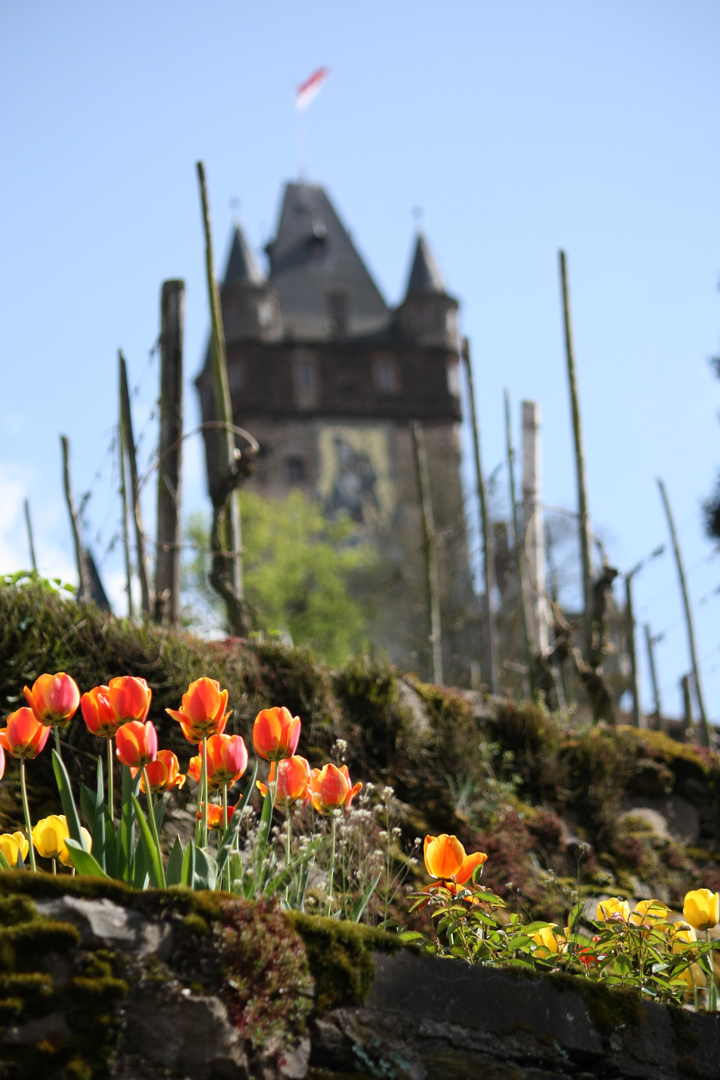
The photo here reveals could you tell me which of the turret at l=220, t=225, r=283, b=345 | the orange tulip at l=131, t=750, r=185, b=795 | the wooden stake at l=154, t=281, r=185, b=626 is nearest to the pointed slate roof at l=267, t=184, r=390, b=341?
the turret at l=220, t=225, r=283, b=345

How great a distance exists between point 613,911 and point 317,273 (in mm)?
51120

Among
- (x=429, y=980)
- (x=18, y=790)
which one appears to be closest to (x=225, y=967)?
(x=429, y=980)

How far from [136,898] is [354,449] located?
148ft

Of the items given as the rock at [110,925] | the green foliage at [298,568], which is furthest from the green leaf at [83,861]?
the green foliage at [298,568]

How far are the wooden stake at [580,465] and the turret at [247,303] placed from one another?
38565 millimetres

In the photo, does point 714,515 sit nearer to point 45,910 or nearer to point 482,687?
point 482,687

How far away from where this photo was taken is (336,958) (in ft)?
8.24

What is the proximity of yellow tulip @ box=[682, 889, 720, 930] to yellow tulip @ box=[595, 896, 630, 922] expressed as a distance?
0.20 metres

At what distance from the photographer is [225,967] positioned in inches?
90.7

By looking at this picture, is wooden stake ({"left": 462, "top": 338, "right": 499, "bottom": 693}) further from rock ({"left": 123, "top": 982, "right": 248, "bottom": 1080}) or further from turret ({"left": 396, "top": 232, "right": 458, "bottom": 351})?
turret ({"left": 396, "top": 232, "right": 458, "bottom": 351})

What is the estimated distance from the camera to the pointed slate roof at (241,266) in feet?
160

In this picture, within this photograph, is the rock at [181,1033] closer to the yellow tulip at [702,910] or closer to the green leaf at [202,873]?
the green leaf at [202,873]

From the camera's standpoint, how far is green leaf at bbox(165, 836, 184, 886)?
2.68m

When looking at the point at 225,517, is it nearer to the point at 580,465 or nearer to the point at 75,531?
the point at 75,531
